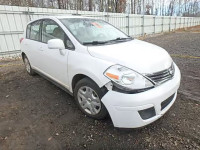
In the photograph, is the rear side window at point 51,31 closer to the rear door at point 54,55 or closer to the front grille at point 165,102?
the rear door at point 54,55

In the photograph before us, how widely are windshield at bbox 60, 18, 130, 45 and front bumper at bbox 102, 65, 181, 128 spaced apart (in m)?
1.13

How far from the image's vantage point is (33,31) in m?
3.80

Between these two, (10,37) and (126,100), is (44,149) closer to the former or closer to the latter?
(126,100)

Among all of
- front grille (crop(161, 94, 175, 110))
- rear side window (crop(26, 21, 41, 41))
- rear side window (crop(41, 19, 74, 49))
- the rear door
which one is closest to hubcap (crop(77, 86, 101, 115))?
the rear door

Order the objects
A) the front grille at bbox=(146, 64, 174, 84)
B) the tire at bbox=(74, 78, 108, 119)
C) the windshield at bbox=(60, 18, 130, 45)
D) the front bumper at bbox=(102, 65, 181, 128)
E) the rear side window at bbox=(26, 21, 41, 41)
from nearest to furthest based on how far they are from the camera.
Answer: the front bumper at bbox=(102, 65, 181, 128)
the front grille at bbox=(146, 64, 174, 84)
the tire at bbox=(74, 78, 108, 119)
the windshield at bbox=(60, 18, 130, 45)
the rear side window at bbox=(26, 21, 41, 41)

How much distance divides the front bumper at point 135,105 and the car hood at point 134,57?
29 cm

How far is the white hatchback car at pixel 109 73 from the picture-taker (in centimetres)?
180

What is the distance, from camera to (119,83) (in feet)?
5.92

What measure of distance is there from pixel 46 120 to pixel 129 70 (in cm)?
165

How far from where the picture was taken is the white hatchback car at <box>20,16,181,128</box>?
1.80m

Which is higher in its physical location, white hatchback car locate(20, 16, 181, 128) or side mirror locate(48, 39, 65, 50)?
side mirror locate(48, 39, 65, 50)

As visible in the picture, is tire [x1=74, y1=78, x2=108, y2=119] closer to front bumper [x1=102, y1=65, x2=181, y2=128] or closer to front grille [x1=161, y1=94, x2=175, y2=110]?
front bumper [x1=102, y1=65, x2=181, y2=128]

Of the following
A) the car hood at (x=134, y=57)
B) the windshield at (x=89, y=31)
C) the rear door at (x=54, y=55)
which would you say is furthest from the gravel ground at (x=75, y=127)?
the windshield at (x=89, y=31)

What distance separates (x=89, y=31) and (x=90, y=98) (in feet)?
4.28
